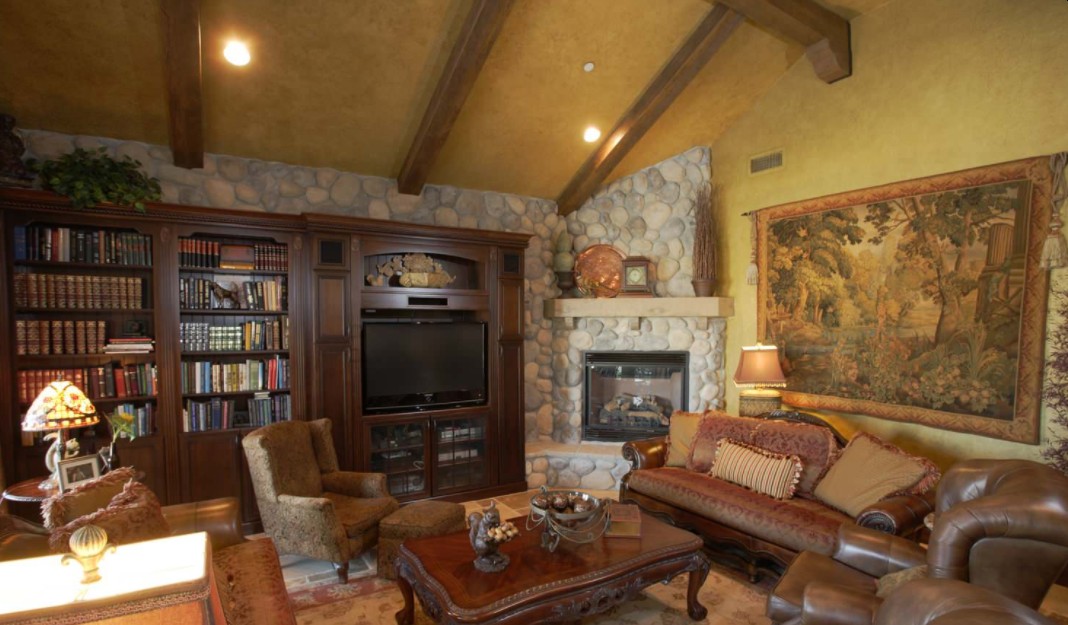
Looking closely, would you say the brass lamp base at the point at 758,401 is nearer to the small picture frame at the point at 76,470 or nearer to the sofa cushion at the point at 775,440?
the sofa cushion at the point at 775,440

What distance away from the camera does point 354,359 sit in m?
4.04

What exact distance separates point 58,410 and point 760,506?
12.5 ft

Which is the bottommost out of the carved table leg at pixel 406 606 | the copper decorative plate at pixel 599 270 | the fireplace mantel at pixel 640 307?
the carved table leg at pixel 406 606

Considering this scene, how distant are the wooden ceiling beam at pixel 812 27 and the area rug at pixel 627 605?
3.51 metres

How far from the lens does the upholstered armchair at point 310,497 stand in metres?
2.96

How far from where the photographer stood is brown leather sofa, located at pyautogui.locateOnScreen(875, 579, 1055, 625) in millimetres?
906

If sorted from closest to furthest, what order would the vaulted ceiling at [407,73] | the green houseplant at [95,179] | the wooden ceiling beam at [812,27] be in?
the vaulted ceiling at [407,73] → the green houseplant at [95,179] → the wooden ceiling beam at [812,27]

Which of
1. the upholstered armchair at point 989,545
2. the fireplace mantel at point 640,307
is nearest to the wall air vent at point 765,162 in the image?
the fireplace mantel at point 640,307

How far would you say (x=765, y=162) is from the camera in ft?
15.0

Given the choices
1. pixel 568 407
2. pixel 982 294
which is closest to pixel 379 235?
pixel 568 407

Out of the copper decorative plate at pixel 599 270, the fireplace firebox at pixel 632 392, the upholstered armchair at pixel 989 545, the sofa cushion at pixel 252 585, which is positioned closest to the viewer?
the upholstered armchair at pixel 989 545

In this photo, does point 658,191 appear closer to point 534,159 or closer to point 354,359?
point 534,159

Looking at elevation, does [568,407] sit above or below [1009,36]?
below

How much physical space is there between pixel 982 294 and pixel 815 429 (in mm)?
1305
